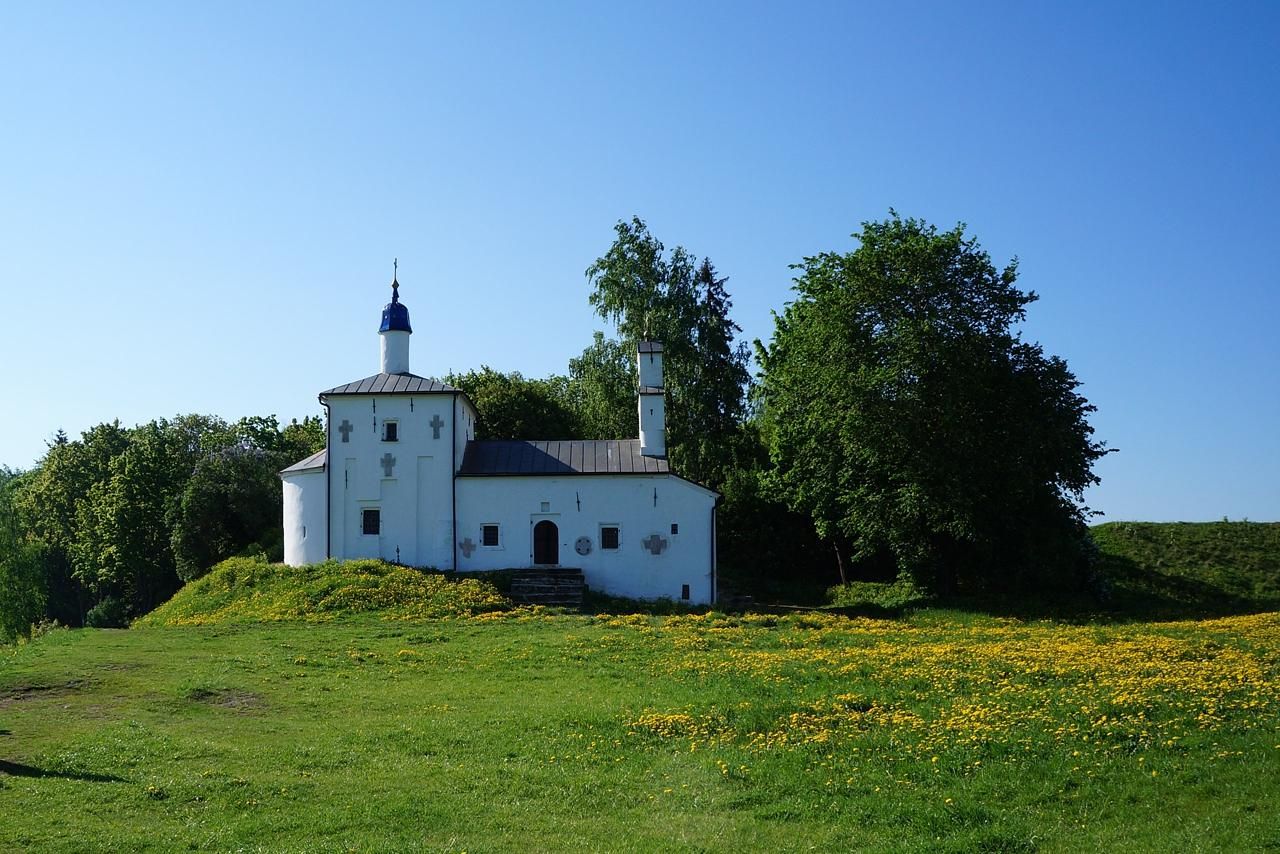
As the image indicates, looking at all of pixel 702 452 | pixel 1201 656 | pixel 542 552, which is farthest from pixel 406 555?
pixel 1201 656

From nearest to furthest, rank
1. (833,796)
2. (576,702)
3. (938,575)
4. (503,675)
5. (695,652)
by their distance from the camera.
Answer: (833,796), (576,702), (503,675), (695,652), (938,575)

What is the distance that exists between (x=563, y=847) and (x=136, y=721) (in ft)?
26.6

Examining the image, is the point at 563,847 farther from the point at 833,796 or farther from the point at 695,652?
the point at 695,652

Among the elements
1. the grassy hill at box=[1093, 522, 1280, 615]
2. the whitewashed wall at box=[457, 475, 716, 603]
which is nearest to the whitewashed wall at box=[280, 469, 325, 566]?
the whitewashed wall at box=[457, 475, 716, 603]

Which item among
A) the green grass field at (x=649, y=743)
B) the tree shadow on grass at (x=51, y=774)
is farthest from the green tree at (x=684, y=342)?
the tree shadow on grass at (x=51, y=774)

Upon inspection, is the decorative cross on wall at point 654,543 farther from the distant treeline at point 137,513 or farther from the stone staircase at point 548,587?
the distant treeline at point 137,513

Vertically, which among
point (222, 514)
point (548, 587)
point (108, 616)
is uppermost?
point (222, 514)

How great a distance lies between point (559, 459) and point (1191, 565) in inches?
916

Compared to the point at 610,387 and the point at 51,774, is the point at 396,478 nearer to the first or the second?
→ the point at 610,387

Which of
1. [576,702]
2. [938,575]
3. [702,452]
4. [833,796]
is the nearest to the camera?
[833,796]

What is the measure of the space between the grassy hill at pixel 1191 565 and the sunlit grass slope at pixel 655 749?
49.6 ft

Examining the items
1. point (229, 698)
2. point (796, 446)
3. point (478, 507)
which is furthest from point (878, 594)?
point (229, 698)

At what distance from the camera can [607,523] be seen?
3531cm

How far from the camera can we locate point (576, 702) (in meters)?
15.8
